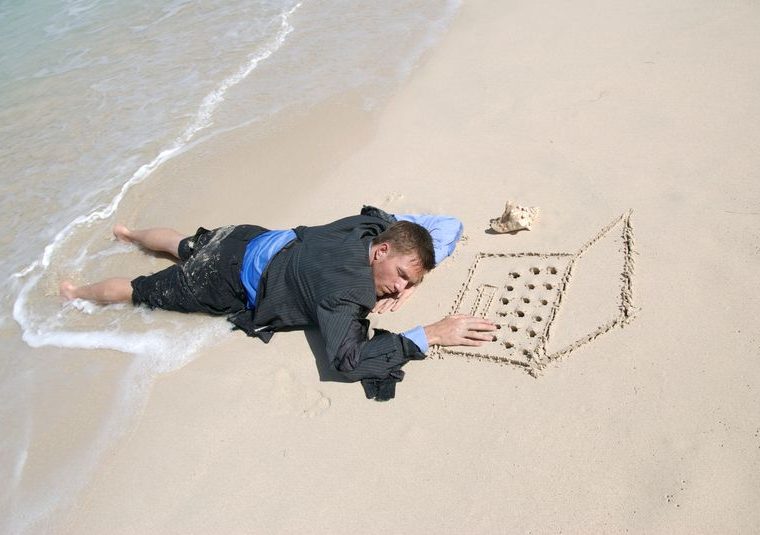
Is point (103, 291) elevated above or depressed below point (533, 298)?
above

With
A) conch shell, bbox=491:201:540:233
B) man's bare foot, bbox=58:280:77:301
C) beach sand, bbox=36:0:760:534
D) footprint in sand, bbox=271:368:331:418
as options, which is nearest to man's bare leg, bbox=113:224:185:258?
beach sand, bbox=36:0:760:534

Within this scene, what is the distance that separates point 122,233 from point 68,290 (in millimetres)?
608

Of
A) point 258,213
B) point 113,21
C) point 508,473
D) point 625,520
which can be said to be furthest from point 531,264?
point 113,21

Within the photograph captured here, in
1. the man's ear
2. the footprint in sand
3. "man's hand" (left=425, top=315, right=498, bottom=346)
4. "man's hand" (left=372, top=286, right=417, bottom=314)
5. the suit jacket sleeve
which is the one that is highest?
the man's ear

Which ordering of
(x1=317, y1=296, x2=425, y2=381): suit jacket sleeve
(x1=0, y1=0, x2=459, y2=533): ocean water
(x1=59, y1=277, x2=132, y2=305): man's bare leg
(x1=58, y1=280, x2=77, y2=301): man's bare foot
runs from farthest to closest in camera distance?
(x1=58, y1=280, x2=77, y2=301): man's bare foot
(x1=59, y1=277, x2=132, y2=305): man's bare leg
(x1=0, y1=0, x2=459, y2=533): ocean water
(x1=317, y1=296, x2=425, y2=381): suit jacket sleeve

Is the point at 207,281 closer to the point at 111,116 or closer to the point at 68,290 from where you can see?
the point at 68,290

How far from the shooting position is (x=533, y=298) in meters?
3.37

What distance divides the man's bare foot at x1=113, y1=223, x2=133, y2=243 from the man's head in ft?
6.87

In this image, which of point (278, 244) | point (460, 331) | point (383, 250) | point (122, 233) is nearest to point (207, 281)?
point (278, 244)

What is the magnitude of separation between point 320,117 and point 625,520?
4241mm

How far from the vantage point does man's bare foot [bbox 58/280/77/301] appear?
417cm

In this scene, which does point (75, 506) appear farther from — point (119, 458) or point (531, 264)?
point (531, 264)

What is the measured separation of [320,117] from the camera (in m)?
5.57

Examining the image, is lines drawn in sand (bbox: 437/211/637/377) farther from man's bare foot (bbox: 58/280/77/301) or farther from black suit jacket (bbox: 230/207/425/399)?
man's bare foot (bbox: 58/280/77/301)
